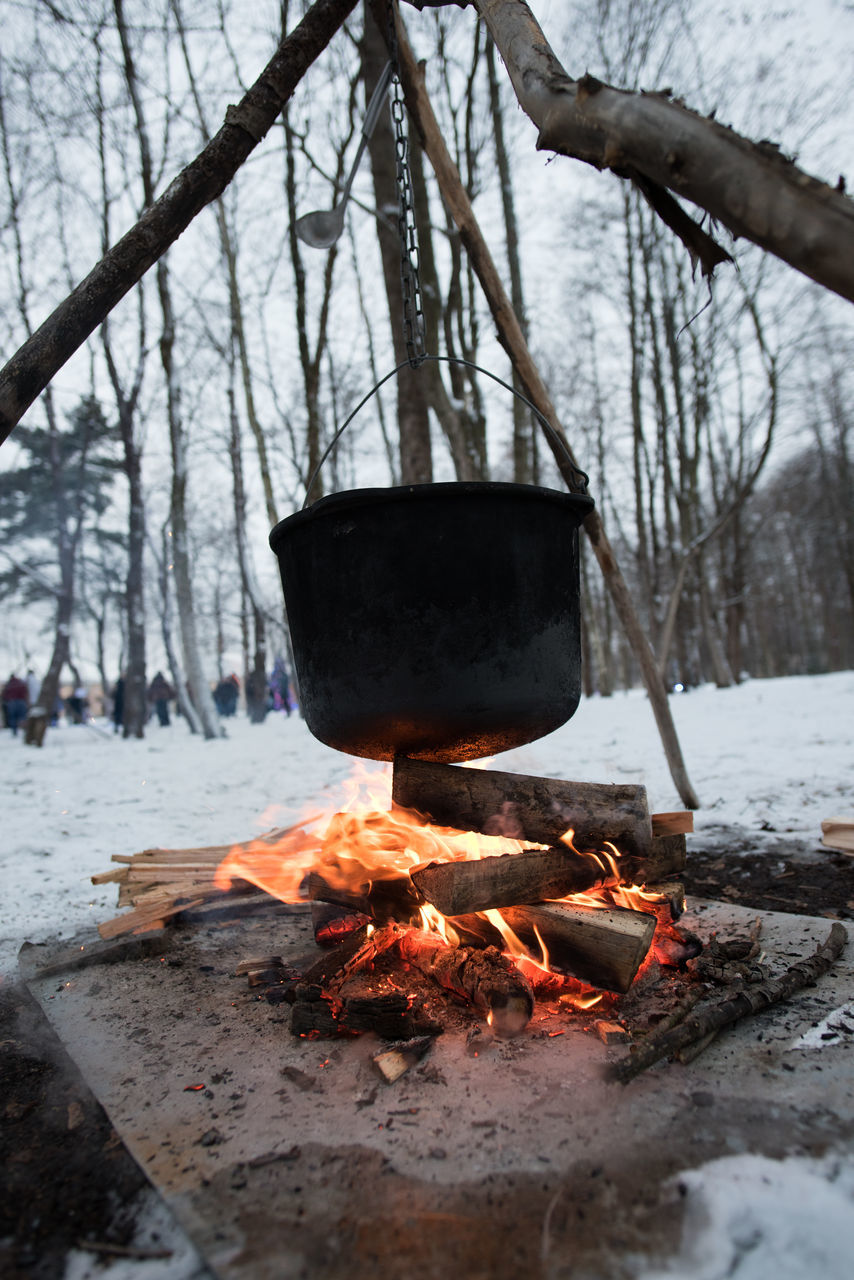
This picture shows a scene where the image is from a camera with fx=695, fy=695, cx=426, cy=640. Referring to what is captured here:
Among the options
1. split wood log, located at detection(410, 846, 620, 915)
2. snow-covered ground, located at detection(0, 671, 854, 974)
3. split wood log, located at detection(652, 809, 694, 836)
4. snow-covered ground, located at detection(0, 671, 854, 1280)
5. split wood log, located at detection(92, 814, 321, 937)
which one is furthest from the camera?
snow-covered ground, located at detection(0, 671, 854, 974)

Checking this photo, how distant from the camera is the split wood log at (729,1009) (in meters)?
1.43

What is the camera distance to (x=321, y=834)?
294cm

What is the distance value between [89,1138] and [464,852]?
1180mm

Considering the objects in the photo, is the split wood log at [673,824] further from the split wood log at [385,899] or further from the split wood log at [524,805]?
the split wood log at [385,899]

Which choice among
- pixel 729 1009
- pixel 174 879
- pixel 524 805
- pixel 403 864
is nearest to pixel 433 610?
pixel 524 805

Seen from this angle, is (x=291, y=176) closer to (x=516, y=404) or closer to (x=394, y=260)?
(x=516, y=404)

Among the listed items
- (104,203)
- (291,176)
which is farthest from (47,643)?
(291,176)

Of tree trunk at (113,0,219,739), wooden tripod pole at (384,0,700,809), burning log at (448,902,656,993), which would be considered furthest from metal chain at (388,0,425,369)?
tree trunk at (113,0,219,739)

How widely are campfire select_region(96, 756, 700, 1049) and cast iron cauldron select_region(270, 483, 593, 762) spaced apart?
284 mm

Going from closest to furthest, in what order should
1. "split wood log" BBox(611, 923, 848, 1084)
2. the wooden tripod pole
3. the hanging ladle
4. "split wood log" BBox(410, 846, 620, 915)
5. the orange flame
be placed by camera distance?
"split wood log" BBox(611, 923, 848, 1084) < "split wood log" BBox(410, 846, 620, 915) < the orange flame < the wooden tripod pole < the hanging ladle

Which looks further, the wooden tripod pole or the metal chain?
the wooden tripod pole

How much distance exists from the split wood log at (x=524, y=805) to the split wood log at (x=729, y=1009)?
47 cm

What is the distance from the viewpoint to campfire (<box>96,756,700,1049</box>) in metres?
1.67

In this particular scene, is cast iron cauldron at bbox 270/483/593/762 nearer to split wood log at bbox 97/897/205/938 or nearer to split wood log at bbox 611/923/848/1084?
split wood log at bbox 611/923/848/1084
